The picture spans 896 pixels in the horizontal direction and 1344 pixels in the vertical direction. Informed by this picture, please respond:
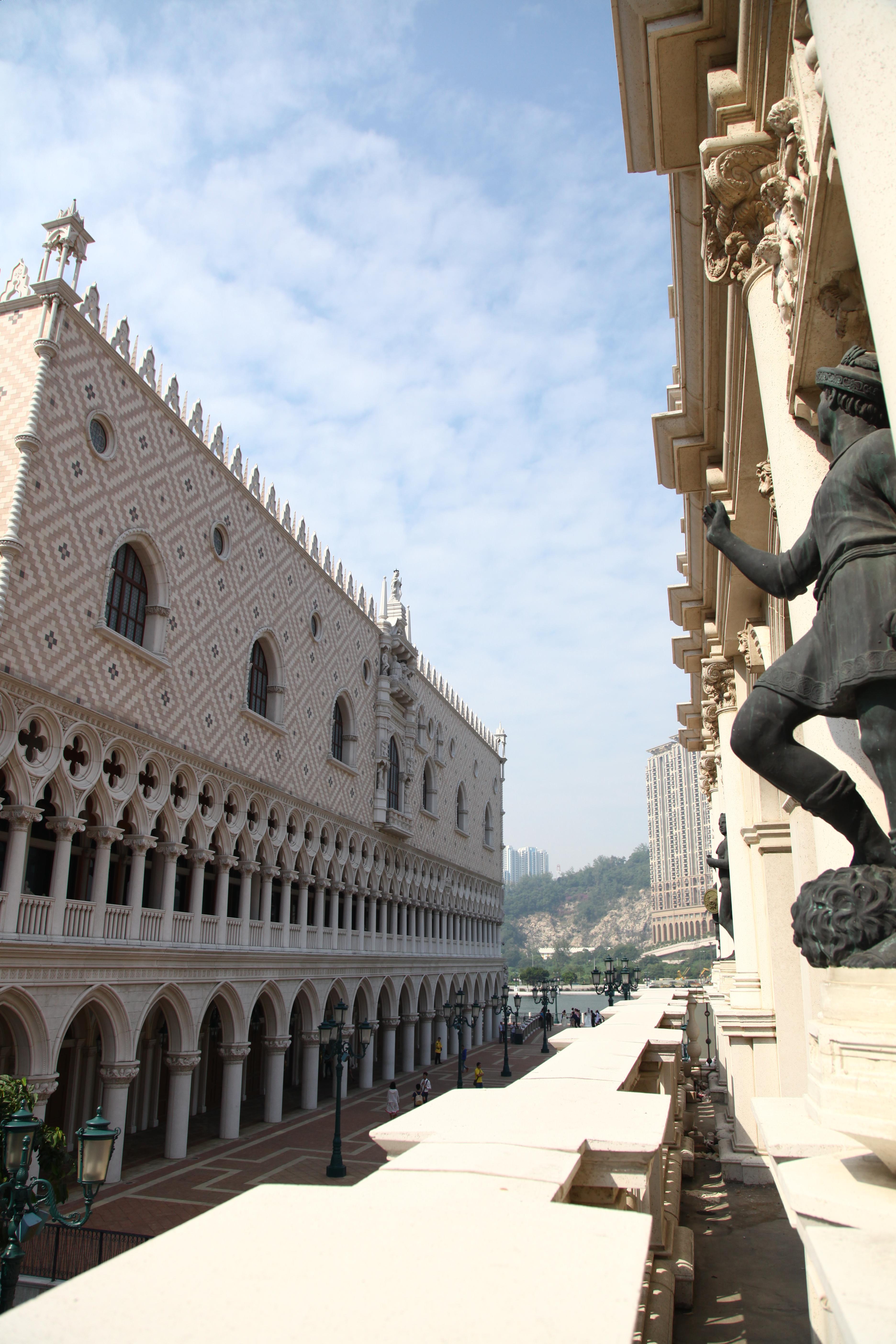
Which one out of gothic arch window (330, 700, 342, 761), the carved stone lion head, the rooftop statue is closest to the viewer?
the carved stone lion head

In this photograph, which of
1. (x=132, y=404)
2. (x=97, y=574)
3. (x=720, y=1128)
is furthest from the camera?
(x=132, y=404)

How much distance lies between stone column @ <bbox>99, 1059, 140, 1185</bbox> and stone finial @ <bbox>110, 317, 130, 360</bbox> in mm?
11918

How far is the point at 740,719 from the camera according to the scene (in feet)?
8.71

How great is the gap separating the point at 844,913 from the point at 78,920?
13.6 meters

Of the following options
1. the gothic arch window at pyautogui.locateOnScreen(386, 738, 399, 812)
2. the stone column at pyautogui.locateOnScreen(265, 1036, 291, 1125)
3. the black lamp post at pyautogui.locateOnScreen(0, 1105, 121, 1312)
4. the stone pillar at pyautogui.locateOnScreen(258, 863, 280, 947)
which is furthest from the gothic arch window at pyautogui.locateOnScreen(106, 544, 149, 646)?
the gothic arch window at pyautogui.locateOnScreen(386, 738, 399, 812)

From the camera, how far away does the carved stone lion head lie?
1.96 meters

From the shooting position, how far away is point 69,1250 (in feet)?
36.1

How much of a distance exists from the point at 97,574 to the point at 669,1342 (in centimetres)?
1283

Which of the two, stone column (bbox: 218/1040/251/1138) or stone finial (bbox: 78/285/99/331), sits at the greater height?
stone finial (bbox: 78/285/99/331)

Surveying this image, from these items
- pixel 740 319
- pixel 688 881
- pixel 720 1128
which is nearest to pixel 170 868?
pixel 720 1128

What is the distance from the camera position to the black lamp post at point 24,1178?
6.04 m

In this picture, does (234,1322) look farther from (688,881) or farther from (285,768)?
(688,881)

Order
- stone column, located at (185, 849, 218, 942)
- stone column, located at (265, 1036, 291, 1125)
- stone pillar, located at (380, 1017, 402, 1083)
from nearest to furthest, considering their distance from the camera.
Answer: stone column, located at (185, 849, 218, 942)
stone column, located at (265, 1036, 291, 1125)
stone pillar, located at (380, 1017, 402, 1083)

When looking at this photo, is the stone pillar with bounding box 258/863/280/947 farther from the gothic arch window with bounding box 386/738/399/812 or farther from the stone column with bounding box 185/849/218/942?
the gothic arch window with bounding box 386/738/399/812
